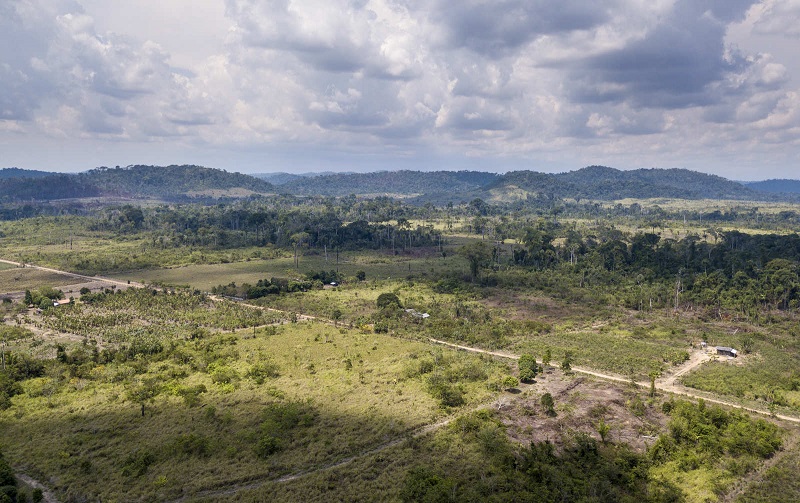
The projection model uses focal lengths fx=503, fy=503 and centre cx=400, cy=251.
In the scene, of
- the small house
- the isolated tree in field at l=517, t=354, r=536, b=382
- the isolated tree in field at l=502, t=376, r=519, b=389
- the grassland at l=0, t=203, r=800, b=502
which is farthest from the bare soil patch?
the small house

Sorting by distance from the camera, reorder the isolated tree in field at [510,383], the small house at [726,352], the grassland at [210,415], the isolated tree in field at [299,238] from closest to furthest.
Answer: the grassland at [210,415], the isolated tree in field at [510,383], the small house at [726,352], the isolated tree in field at [299,238]

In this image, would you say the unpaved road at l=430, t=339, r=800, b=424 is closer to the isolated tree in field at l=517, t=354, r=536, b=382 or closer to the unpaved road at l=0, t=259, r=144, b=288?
the isolated tree in field at l=517, t=354, r=536, b=382

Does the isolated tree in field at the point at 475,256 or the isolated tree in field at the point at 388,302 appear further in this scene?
the isolated tree in field at the point at 475,256

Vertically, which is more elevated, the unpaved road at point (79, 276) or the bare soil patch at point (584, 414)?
the unpaved road at point (79, 276)

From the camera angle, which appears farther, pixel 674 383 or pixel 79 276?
pixel 79 276

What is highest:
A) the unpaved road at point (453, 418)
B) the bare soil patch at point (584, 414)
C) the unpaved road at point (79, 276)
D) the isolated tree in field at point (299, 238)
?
the isolated tree in field at point (299, 238)

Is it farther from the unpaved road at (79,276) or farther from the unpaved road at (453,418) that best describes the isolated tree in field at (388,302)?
the unpaved road at (79,276)

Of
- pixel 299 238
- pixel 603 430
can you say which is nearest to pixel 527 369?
pixel 603 430

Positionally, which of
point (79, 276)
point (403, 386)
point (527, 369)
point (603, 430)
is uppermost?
point (527, 369)

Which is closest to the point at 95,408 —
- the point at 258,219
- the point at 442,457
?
the point at 442,457

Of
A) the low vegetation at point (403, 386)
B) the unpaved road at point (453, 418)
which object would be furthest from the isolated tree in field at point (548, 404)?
the unpaved road at point (453, 418)

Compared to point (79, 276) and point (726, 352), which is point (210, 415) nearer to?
point (726, 352)

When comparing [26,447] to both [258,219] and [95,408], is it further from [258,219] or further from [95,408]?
[258,219]

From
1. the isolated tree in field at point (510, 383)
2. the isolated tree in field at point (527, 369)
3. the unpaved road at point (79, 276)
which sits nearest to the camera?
the isolated tree in field at point (510, 383)
